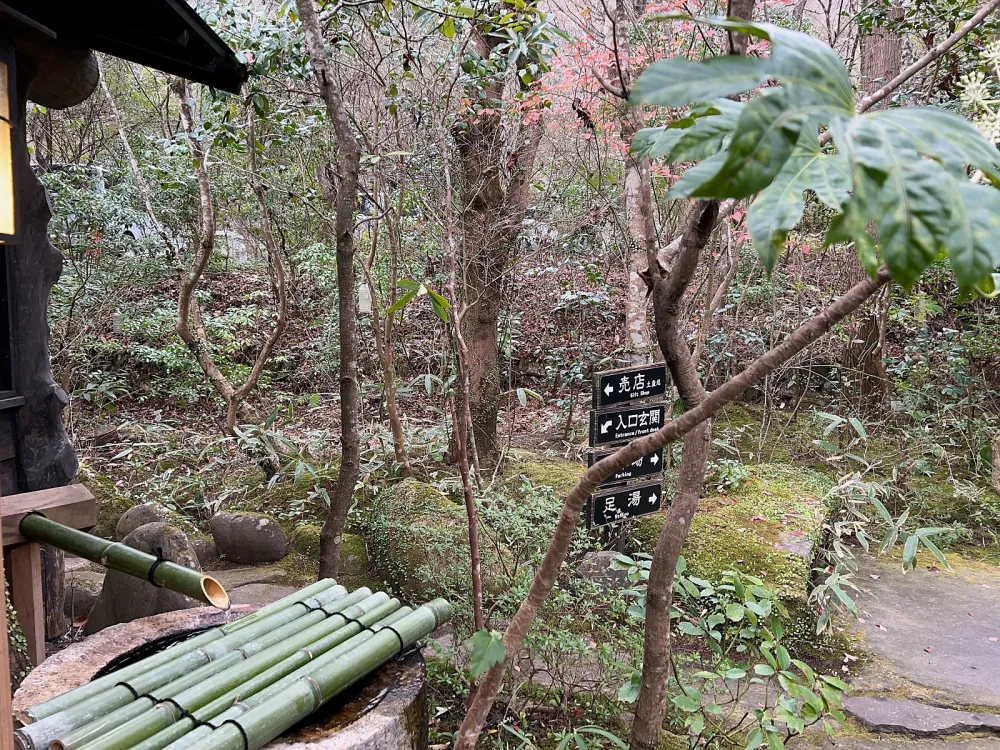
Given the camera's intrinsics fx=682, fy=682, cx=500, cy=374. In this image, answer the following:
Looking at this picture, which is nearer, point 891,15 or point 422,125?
point 422,125

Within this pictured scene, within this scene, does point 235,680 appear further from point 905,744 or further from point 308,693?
point 905,744

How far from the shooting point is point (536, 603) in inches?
70.0

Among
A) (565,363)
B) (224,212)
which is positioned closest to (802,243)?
(565,363)

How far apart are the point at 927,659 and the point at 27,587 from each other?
4.59 meters

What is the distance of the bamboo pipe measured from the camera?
7.87 feet

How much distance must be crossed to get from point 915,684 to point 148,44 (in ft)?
16.1

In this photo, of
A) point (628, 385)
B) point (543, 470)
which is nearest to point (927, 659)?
point (628, 385)

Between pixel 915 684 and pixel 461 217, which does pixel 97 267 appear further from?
pixel 915 684

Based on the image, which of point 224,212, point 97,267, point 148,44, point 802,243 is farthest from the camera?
point 224,212

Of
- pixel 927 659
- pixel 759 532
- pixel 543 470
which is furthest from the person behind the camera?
pixel 543 470

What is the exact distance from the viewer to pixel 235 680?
2.05m

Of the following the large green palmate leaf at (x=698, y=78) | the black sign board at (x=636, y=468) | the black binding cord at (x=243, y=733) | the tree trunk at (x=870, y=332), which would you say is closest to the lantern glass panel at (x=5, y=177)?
the black binding cord at (x=243, y=733)

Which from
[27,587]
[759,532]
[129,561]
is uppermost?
[129,561]

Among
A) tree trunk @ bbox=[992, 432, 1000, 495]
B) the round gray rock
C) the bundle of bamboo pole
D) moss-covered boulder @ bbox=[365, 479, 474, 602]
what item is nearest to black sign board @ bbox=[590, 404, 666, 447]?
moss-covered boulder @ bbox=[365, 479, 474, 602]
